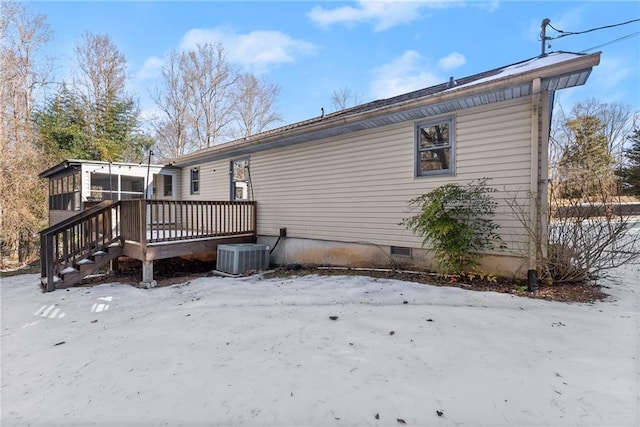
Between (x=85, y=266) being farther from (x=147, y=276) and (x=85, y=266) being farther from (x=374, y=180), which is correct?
(x=374, y=180)

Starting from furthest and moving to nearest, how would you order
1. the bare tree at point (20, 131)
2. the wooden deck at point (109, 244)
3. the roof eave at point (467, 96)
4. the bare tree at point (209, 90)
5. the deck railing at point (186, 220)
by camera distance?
the bare tree at point (209, 90) → the bare tree at point (20, 131) → the deck railing at point (186, 220) → the wooden deck at point (109, 244) → the roof eave at point (467, 96)

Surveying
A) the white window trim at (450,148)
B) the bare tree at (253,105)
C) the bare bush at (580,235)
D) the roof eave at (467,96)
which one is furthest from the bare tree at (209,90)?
the bare bush at (580,235)

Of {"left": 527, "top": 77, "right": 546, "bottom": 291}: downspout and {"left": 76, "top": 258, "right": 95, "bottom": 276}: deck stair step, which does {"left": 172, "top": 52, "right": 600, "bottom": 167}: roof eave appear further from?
{"left": 76, "top": 258, "right": 95, "bottom": 276}: deck stair step

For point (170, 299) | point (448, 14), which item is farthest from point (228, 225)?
point (448, 14)

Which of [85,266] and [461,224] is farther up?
[461,224]

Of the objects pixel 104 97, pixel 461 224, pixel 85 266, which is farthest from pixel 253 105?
pixel 461 224

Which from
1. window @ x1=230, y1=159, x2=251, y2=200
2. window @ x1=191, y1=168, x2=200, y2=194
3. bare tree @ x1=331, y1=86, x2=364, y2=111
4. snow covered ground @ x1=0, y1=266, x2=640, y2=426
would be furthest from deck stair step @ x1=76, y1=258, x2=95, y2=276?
bare tree @ x1=331, y1=86, x2=364, y2=111

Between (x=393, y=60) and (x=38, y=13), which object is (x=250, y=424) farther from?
(x=38, y=13)

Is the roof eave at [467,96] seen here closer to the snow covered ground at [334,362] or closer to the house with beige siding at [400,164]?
the house with beige siding at [400,164]

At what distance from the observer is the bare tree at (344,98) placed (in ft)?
68.7

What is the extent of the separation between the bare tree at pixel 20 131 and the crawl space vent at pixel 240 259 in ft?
39.5

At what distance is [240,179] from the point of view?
991 cm

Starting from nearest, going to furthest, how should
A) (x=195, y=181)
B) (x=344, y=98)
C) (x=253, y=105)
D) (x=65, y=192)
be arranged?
(x=195, y=181) < (x=65, y=192) < (x=344, y=98) < (x=253, y=105)

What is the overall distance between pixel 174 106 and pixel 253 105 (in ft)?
17.1
